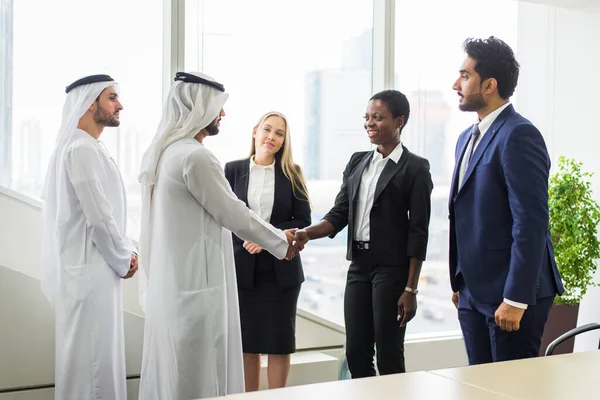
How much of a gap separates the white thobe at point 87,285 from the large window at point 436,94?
107 inches

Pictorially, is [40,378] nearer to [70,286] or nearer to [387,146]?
[70,286]

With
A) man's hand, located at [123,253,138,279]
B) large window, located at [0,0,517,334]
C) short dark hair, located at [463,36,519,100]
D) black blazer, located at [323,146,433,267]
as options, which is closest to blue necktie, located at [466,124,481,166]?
short dark hair, located at [463,36,519,100]

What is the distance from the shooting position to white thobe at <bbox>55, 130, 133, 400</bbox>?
362cm

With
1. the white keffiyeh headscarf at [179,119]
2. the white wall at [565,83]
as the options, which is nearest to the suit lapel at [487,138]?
the white keffiyeh headscarf at [179,119]

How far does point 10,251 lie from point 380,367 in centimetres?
220

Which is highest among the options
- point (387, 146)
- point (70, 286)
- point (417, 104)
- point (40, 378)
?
point (417, 104)

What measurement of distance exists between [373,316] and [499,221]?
3.07 ft

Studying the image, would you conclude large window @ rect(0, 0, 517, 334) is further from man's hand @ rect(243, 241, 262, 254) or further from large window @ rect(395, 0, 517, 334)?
man's hand @ rect(243, 241, 262, 254)

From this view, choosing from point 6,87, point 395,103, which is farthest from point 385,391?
point 6,87

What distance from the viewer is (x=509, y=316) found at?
2684 millimetres

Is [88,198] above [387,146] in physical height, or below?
below

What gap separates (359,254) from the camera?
3.56m

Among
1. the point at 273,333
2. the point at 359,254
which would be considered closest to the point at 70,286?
the point at 273,333

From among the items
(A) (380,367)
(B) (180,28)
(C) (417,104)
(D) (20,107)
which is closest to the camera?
(A) (380,367)
